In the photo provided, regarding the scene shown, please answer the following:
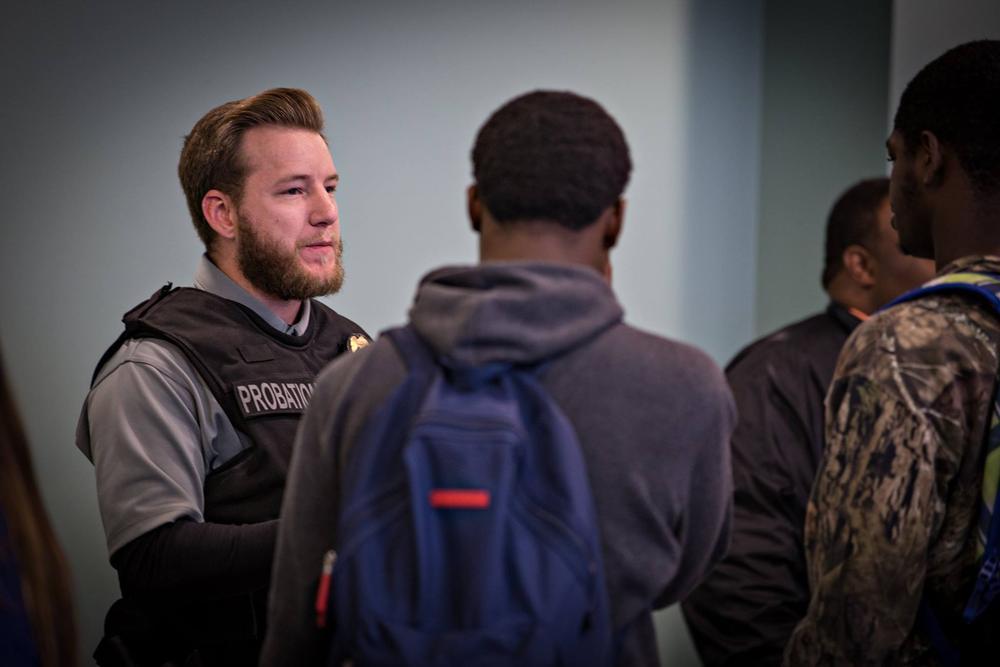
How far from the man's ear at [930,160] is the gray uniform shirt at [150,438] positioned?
1155 mm

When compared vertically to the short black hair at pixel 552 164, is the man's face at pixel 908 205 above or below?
below

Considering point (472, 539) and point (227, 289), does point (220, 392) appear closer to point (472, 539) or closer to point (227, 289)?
point (227, 289)

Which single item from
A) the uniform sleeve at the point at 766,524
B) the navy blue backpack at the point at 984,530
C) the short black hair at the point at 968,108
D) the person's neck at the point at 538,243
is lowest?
the uniform sleeve at the point at 766,524

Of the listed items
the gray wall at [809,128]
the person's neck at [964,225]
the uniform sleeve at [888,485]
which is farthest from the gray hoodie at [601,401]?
Answer: the gray wall at [809,128]

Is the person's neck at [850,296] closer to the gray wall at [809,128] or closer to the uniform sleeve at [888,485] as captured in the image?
the gray wall at [809,128]

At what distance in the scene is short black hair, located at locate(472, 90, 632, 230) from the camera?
104 centimetres

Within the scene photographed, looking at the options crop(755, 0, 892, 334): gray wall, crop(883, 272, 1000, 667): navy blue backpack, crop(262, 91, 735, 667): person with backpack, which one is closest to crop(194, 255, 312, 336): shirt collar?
crop(262, 91, 735, 667): person with backpack

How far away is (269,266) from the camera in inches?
70.7

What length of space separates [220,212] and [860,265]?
63.1 inches

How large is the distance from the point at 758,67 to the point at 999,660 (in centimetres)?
244

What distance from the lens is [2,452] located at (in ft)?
2.86

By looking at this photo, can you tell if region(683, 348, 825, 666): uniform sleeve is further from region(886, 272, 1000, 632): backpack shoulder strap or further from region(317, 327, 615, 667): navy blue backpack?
region(317, 327, 615, 667): navy blue backpack

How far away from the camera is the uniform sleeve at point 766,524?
222 centimetres

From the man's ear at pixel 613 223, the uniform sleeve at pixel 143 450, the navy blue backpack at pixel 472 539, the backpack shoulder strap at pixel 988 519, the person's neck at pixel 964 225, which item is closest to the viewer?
the navy blue backpack at pixel 472 539
